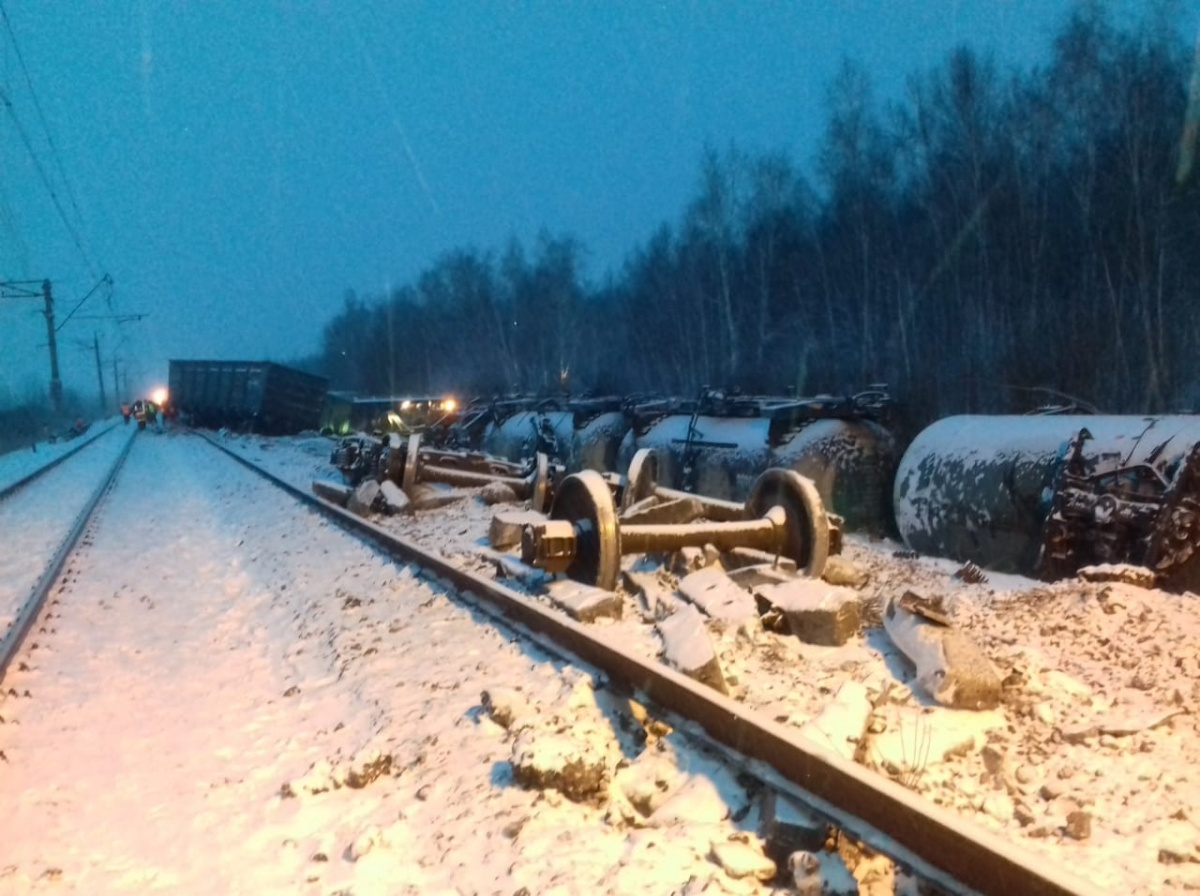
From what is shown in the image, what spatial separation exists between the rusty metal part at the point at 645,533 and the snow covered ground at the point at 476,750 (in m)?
0.73

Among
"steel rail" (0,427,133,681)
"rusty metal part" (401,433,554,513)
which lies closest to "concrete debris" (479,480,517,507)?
"rusty metal part" (401,433,554,513)

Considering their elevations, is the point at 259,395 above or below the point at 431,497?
above

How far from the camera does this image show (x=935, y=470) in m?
9.44

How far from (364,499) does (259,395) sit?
89.7 ft

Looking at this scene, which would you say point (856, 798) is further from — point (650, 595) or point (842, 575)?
point (842, 575)

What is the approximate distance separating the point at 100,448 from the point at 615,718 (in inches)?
1407

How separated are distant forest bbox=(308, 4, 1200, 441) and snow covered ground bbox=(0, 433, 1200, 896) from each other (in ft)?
29.1

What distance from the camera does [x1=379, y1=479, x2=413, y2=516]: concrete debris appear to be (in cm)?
1219

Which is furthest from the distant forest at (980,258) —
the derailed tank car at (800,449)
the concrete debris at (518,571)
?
the concrete debris at (518,571)

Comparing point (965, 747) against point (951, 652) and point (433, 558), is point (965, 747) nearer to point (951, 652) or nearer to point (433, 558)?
point (951, 652)

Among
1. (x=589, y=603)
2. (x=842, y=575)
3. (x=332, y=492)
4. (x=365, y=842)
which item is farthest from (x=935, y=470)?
(x=332, y=492)

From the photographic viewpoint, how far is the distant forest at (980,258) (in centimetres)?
1759

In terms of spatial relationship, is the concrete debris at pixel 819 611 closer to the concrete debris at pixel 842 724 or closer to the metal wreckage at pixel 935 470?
the concrete debris at pixel 842 724

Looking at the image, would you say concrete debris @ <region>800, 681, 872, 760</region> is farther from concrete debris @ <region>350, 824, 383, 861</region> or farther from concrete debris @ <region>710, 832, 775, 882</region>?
concrete debris @ <region>350, 824, 383, 861</region>
